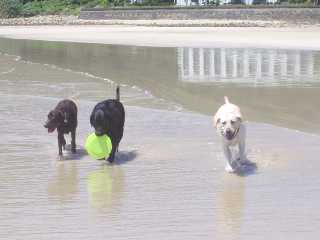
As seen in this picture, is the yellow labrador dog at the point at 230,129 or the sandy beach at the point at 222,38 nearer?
the yellow labrador dog at the point at 230,129

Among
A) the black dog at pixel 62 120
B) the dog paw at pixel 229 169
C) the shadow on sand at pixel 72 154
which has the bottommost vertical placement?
the shadow on sand at pixel 72 154

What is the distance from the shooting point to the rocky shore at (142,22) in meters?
52.3

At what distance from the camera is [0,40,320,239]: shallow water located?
230 inches

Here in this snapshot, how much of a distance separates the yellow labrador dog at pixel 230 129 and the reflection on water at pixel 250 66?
338 inches

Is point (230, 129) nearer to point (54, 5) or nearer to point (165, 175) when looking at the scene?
point (165, 175)

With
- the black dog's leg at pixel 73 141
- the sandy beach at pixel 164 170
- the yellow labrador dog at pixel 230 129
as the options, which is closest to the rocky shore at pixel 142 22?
the sandy beach at pixel 164 170

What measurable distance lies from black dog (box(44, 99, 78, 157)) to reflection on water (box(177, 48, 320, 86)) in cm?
816

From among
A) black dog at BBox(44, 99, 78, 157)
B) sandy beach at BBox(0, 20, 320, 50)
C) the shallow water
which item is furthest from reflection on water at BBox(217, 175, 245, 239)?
sandy beach at BBox(0, 20, 320, 50)

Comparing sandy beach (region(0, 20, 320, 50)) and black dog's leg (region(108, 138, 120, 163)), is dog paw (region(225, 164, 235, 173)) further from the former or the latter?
sandy beach (region(0, 20, 320, 50))

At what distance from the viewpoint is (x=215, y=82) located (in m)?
16.8

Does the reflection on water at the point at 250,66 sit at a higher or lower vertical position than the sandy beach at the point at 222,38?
higher

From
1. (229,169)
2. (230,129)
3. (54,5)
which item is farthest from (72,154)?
(54,5)

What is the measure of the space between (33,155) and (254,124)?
138 inches

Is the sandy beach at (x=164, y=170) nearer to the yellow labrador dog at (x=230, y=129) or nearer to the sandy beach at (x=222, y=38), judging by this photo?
the yellow labrador dog at (x=230, y=129)
